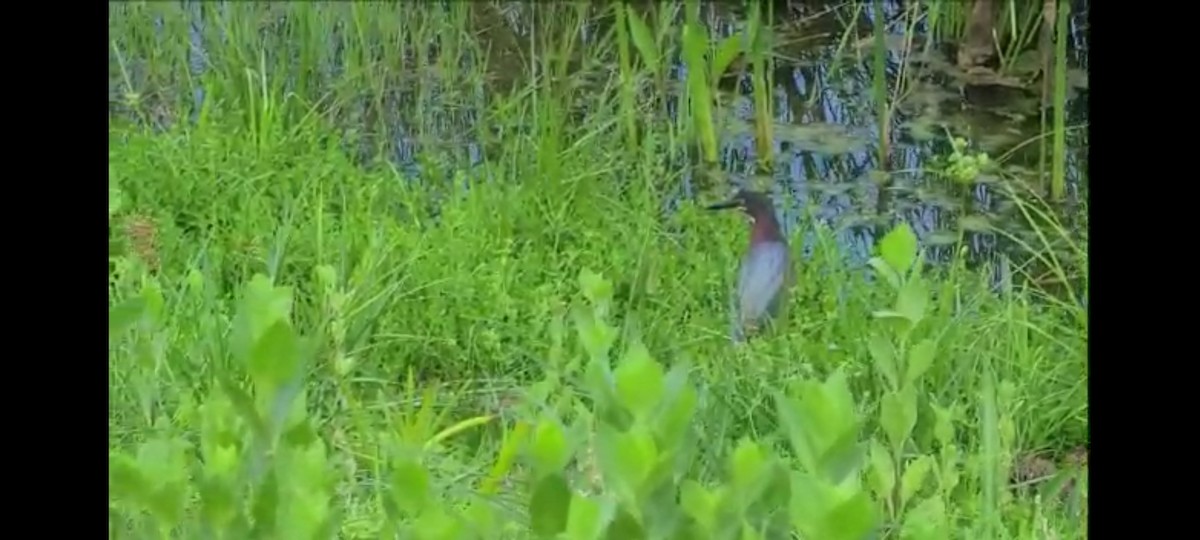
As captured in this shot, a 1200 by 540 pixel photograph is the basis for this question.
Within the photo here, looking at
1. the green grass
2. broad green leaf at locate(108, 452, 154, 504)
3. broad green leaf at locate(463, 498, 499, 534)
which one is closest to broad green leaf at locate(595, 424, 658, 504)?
the green grass

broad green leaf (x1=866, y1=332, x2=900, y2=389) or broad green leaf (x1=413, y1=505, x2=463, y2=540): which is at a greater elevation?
broad green leaf (x1=866, y1=332, x2=900, y2=389)

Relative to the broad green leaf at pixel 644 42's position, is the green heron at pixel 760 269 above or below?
below

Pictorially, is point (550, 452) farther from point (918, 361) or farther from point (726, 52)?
point (726, 52)

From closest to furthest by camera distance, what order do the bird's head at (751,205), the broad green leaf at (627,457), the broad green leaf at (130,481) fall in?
the broad green leaf at (627,457), the broad green leaf at (130,481), the bird's head at (751,205)

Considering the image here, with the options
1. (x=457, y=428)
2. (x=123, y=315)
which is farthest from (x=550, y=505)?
(x=123, y=315)

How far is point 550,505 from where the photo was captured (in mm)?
1019

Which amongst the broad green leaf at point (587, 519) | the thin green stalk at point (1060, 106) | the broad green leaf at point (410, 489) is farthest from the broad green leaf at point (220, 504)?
the thin green stalk at point (1060, 106)

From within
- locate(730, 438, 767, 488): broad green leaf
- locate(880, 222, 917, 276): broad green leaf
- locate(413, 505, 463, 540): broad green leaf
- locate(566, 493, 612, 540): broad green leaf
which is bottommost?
locate(413, 505, 463, 540): broad green leaf

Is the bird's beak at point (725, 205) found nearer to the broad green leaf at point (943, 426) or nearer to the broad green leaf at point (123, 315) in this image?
the broad green leaf at point (943, 426)

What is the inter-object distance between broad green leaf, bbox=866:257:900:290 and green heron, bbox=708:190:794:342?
0.20ft

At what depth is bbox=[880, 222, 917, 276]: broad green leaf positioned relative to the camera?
1146 mm

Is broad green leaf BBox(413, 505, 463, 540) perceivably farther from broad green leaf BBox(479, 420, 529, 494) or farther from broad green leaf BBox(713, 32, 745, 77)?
broad green leaf BBox(713, 32, 745, 77)

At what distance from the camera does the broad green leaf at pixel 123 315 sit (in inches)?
45.1

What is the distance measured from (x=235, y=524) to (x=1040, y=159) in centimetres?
63
